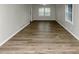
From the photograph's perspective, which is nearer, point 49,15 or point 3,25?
point 3,25

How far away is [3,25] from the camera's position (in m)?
5.75

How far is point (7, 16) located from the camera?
6277 mm
